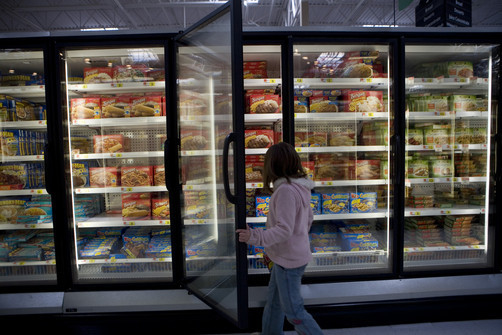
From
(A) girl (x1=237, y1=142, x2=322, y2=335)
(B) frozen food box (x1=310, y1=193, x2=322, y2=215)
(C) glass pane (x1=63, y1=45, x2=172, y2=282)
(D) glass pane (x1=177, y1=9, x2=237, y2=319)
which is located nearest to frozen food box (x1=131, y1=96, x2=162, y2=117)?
(C) glass pane (x1=63, y1=45, x2=172, y2=282)

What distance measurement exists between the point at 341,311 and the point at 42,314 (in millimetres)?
2481

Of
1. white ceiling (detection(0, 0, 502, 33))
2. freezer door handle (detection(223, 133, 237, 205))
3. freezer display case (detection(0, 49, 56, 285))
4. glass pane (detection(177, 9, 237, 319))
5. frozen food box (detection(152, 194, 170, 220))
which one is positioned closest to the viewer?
freezer door handle (detection(223, 133, 237, 205))

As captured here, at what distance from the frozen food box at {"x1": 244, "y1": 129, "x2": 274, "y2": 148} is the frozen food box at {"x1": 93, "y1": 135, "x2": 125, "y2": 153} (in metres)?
1.22

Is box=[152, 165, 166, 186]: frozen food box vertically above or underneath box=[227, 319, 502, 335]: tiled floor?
above

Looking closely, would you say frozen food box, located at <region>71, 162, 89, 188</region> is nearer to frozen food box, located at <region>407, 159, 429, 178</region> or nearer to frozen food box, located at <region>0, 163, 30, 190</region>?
frozen food box, located at <region>0, 163, 30, 190</region>

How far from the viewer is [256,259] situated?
2.70 m

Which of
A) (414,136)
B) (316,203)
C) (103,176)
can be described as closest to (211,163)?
(316,203)

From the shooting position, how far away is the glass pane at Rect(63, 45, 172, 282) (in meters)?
2.55

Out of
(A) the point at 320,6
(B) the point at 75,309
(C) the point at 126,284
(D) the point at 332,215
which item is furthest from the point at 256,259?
(A) the point at 320,6

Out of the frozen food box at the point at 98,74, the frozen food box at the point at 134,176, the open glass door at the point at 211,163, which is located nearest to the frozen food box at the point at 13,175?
the frozen food box at the point at 134,176

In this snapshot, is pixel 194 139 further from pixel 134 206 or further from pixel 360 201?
pixel 360 201

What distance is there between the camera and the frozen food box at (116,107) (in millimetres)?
2701

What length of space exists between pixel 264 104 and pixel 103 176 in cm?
167

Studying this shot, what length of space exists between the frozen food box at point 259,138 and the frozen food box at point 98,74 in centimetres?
139
